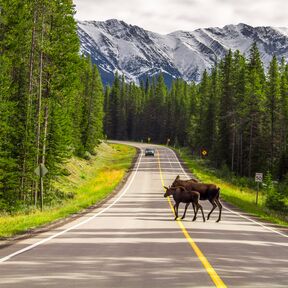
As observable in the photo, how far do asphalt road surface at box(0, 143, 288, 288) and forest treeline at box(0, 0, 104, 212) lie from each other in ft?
51.8

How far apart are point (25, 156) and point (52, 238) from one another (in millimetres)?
21458

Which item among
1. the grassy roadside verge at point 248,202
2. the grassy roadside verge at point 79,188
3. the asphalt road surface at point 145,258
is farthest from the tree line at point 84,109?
the asphalt road surface at point 145,258

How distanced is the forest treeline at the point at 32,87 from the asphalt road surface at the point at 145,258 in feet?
51.8

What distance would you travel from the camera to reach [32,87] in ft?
135

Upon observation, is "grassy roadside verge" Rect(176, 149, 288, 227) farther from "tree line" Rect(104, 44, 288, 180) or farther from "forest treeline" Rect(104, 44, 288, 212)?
"forest treeline" Rect(104, 44, 288, 212)

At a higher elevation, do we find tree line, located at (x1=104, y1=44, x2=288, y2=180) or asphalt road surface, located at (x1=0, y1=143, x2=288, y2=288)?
tree line, located at (x1=104, y1=44, x2=288, y2=180)

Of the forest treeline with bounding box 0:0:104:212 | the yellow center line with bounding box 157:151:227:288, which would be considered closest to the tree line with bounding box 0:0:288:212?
the forest treeline with bounding box 0:0:104:212

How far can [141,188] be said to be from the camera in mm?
51438

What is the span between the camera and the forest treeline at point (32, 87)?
1357 inches

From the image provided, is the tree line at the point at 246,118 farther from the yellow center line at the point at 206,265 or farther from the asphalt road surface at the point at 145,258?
the yellow center line at the point at 206,265

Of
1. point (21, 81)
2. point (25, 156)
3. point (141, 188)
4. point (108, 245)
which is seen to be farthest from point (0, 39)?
point (108, 245)

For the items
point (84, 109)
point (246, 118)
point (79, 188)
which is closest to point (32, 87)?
point (79, 188)

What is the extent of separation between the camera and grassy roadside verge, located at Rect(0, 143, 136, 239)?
21214mm

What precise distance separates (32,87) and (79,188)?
47.8ft
